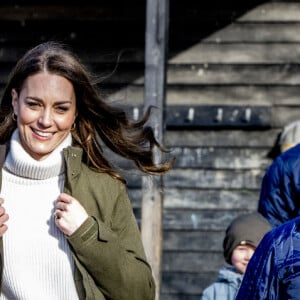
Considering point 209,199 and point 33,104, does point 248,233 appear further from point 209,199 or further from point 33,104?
point 209,199

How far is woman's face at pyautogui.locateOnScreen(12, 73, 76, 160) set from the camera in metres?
3.99

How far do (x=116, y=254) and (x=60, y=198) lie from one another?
10.9 inches

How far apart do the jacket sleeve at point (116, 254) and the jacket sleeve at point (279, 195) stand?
2061 mm

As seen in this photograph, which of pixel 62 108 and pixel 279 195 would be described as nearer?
pixel 62 108

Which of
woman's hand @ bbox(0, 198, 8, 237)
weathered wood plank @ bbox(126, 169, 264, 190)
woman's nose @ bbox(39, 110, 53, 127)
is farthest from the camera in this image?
weathered wood plank @ bbox(126, 169, 264, 190)

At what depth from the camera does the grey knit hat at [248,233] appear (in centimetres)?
607

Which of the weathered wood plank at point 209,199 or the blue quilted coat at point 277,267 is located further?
the weathered wood plank at point 209,199

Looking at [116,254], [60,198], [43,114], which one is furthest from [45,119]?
[116,254]

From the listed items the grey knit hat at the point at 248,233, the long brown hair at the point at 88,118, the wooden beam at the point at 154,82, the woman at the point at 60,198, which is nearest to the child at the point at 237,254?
the grey knit hat at the point at 248,233

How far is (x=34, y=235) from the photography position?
12.8 feet

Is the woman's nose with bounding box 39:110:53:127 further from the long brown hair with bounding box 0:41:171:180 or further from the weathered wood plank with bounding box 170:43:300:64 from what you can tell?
the weathered wood plank with bounding box 170:43:300:64

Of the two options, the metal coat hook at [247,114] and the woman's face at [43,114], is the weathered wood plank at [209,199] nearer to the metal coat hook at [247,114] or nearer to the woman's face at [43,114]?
the metal coat hook at [247,114]

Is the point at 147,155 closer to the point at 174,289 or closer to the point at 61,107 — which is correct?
the point at 61,107

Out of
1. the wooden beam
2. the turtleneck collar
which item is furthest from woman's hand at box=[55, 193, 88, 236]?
the wooden beam
